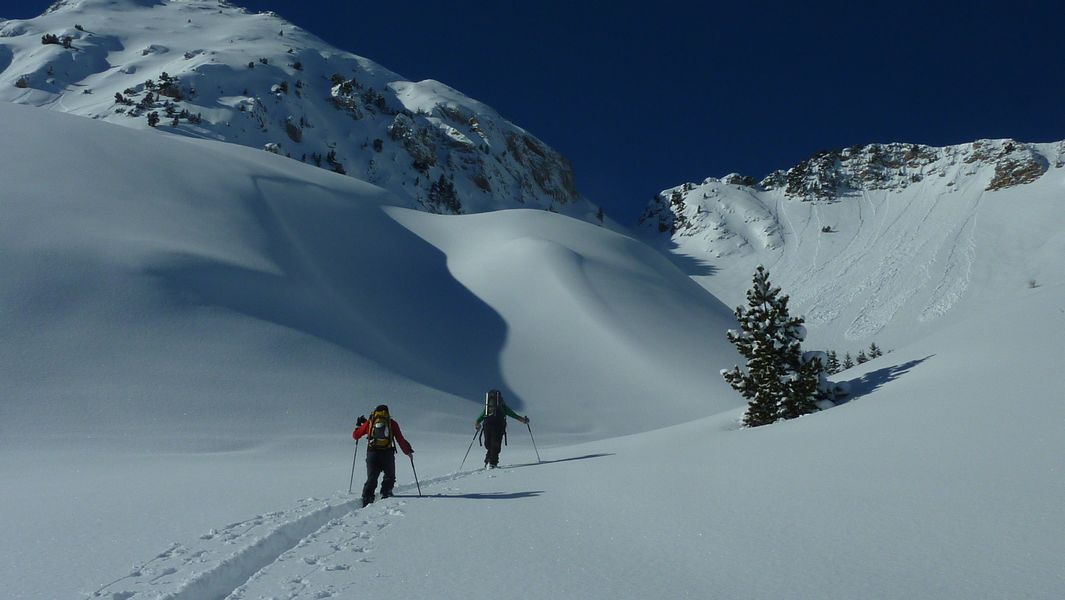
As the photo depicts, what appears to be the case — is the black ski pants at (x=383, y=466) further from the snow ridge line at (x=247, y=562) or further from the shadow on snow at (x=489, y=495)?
the snow ridge line at (x=247, y=562)

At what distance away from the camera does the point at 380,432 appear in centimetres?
956

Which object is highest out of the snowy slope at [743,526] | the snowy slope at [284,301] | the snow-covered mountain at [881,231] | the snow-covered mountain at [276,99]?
the snow-covered mountain at [276,99]

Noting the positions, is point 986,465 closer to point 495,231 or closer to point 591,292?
point 591,292

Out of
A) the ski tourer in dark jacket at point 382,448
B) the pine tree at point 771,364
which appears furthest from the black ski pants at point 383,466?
the pine tree at point 771,364

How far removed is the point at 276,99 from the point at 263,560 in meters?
104

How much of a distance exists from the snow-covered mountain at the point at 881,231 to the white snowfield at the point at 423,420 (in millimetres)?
34348

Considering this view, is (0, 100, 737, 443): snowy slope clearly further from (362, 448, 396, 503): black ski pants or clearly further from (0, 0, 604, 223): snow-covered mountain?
(0, 0, 604, 223): snow-covered mountain

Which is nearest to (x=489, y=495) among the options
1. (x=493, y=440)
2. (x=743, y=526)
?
(x=743, y=526)

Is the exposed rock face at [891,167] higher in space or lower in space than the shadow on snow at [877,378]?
higher

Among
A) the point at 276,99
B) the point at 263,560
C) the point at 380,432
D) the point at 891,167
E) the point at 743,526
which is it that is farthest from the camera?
the point at 891,167

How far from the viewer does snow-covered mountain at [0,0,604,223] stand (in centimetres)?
8706

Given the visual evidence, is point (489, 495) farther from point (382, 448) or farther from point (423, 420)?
point (423, 420)

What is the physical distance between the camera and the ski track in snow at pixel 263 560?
476 cm

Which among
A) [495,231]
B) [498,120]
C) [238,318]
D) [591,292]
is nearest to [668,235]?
[498,120]
